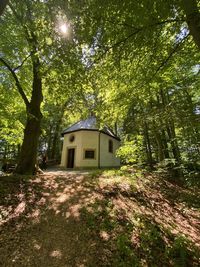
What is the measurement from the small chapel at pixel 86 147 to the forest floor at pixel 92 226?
36.7 ft

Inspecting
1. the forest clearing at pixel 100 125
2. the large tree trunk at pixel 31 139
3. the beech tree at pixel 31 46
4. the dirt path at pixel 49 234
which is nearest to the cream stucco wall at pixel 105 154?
the beech tree at pixel 31 46

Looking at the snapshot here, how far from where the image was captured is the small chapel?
786 inches

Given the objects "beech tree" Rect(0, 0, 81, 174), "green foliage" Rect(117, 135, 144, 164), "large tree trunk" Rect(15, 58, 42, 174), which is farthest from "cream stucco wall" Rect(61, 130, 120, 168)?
"large tree trunk" Rect(15, 58, 42, 174)

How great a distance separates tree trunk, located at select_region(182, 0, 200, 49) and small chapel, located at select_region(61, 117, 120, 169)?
49.0ft

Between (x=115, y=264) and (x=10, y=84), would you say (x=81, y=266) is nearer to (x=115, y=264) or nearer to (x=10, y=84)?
(x=115, y=264)

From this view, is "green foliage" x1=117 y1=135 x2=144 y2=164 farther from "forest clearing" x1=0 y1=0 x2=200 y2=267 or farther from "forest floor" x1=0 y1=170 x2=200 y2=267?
"forest floor" x1=0 y1=170 x2=200 y2=267

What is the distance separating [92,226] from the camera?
5.53 metres

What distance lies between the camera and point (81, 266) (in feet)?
13.7

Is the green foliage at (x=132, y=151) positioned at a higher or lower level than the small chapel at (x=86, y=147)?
lower

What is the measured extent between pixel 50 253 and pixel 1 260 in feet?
3.30

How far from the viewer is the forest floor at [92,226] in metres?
4.50

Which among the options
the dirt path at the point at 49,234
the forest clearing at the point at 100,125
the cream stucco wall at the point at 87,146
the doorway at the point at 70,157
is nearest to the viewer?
the dirt path at the point at 49,234

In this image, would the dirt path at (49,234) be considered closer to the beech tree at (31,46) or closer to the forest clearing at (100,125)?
the forest clearing at (100,125)

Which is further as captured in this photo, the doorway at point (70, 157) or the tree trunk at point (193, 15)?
the doorway at point (70, 157)
